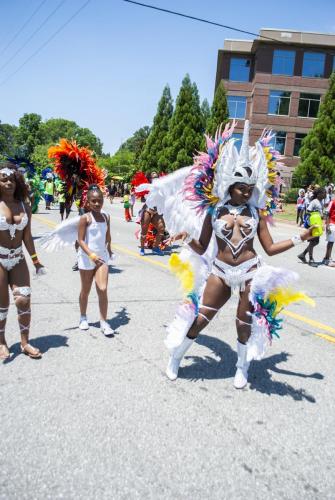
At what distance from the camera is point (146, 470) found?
8.45ft

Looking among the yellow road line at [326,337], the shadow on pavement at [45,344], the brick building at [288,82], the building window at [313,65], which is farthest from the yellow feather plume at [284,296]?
the building window at [313,65]

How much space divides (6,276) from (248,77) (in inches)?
1618

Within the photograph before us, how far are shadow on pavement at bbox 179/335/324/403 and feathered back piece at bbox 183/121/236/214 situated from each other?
1459 mm

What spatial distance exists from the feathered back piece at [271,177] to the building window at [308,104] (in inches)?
1494

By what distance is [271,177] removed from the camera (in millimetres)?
3918

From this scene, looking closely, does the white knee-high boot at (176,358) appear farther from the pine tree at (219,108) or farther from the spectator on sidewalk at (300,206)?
the pine tree at (219,108)

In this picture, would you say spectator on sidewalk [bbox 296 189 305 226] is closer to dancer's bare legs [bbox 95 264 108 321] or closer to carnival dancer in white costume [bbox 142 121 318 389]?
dancer's bare legs [bbox 95 264 108 321]

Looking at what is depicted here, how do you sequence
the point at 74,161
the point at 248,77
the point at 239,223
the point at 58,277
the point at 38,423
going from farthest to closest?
the point at 248,77
the point at 58,277
the point at 74,161
the point at 239,223
the point at 38,423

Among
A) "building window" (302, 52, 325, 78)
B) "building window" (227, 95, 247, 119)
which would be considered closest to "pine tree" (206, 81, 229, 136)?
"building window" (227, 95, 247, 119)

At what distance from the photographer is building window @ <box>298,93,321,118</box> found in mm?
38344

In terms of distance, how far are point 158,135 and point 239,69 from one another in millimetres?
9993

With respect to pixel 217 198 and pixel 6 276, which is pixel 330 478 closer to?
pixel 217 198

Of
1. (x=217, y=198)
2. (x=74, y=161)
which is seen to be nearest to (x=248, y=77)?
(x=74, y=161)

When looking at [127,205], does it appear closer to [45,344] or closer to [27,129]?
[45,344]
